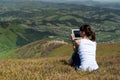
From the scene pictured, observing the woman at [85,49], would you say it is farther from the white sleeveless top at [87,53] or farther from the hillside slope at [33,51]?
the hillside slope at [33,51]

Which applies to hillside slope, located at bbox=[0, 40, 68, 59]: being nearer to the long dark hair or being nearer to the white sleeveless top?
the white sleeveless top

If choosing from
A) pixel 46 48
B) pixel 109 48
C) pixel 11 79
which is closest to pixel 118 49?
pixel 109 48

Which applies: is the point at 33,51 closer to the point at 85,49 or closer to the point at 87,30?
the point at 85,49

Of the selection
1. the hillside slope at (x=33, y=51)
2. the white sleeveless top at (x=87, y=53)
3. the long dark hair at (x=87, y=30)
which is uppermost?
the long dark hair at (x=87, y=30)

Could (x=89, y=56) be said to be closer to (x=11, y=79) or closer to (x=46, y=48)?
(x=11, y=79)

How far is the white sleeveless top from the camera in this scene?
13406 mm

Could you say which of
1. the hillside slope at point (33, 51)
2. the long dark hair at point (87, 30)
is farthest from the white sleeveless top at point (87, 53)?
the hillside slope at point (33, 51)

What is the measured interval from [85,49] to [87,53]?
0.59ft

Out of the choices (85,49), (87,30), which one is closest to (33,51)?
(85,49)

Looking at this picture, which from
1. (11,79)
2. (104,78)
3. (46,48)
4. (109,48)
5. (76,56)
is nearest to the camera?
(11,79)

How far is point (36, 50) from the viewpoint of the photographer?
132m

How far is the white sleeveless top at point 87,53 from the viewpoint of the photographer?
13406 millimetres

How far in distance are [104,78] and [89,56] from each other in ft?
12.0

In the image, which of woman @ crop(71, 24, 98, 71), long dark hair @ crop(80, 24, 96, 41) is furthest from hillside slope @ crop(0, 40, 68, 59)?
long dark hair @ crop(80, 24, 96, 41)
